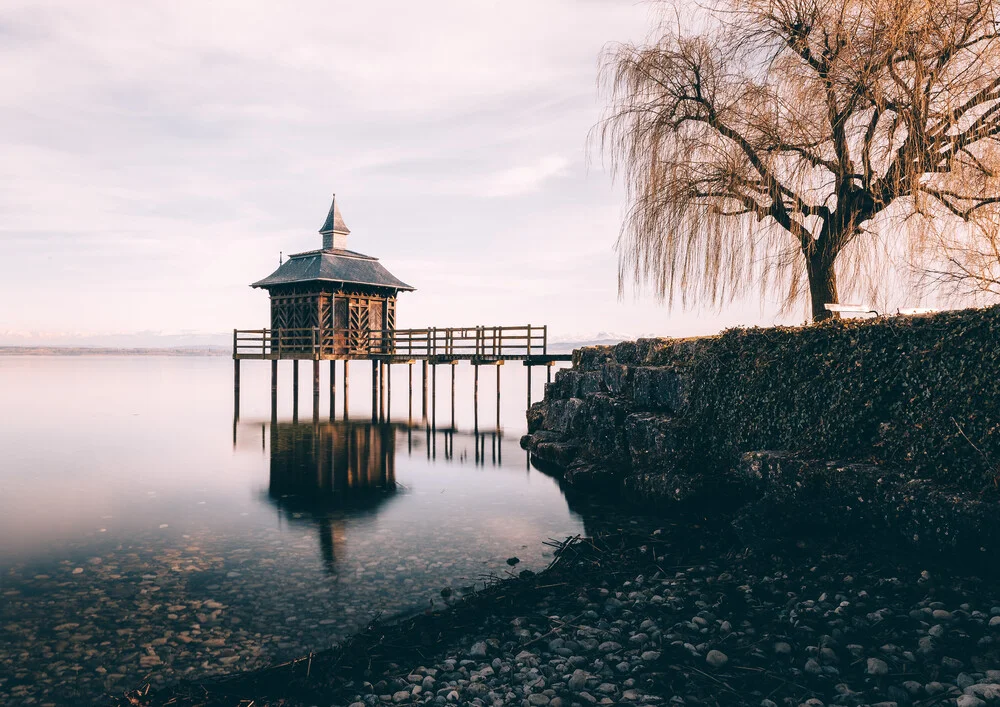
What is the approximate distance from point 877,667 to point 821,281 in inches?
344

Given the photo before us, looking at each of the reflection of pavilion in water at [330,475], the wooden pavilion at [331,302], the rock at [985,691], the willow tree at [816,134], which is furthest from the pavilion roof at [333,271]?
the rock at [985,691]

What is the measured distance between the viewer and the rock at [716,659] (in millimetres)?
5680

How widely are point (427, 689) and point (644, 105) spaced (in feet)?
39.1

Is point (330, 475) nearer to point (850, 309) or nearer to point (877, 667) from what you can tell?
point (850, 309)

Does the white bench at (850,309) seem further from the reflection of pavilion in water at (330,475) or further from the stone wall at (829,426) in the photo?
the reflection of pavilion in water at (330,475)

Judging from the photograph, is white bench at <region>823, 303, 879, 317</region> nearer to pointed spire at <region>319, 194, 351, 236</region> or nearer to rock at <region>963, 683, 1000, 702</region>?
rock at <region>963, 683, 1000, 702</region>

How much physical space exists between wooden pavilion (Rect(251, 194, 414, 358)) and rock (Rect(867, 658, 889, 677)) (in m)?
26.9

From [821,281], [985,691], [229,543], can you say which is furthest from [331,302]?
[985,691]

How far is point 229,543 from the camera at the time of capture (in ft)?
34.4

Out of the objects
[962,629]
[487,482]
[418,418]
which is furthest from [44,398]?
[962,629]

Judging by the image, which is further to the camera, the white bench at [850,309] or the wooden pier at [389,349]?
the wooden pier at [389,349]

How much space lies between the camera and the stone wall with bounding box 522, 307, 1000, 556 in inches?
278

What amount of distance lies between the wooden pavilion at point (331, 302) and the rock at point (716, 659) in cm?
2611

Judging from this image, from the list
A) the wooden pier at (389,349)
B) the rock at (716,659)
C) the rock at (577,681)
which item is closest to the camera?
the rock at (577,681)
